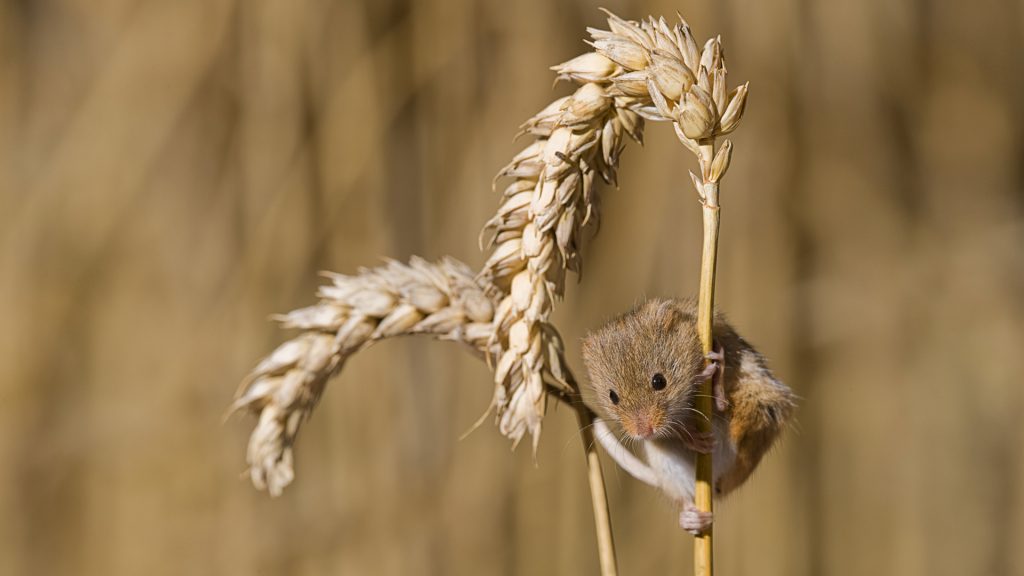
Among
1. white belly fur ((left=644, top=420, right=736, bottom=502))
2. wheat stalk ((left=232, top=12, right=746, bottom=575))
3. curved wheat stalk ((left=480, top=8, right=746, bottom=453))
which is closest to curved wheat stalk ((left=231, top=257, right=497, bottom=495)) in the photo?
wheat stalk ((left=232, top=12, right=746, bottom=575))

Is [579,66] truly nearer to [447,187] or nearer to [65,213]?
[447,187]

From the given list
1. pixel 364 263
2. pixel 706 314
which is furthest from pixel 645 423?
pixel 364 263

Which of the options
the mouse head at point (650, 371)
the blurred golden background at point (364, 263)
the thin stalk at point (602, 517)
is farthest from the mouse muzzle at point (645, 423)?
the blurred golden background at point (364, 263)

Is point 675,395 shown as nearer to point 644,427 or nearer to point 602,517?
point 644,427

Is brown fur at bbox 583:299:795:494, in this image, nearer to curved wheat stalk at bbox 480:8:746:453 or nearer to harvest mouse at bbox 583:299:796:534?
harvest mouse at bbox 583:299:796:534

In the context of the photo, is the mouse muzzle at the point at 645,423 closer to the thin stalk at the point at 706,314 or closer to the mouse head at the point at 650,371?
the mouse head at the point at 650,371

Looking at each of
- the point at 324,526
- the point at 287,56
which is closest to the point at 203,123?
the point at 287,56
